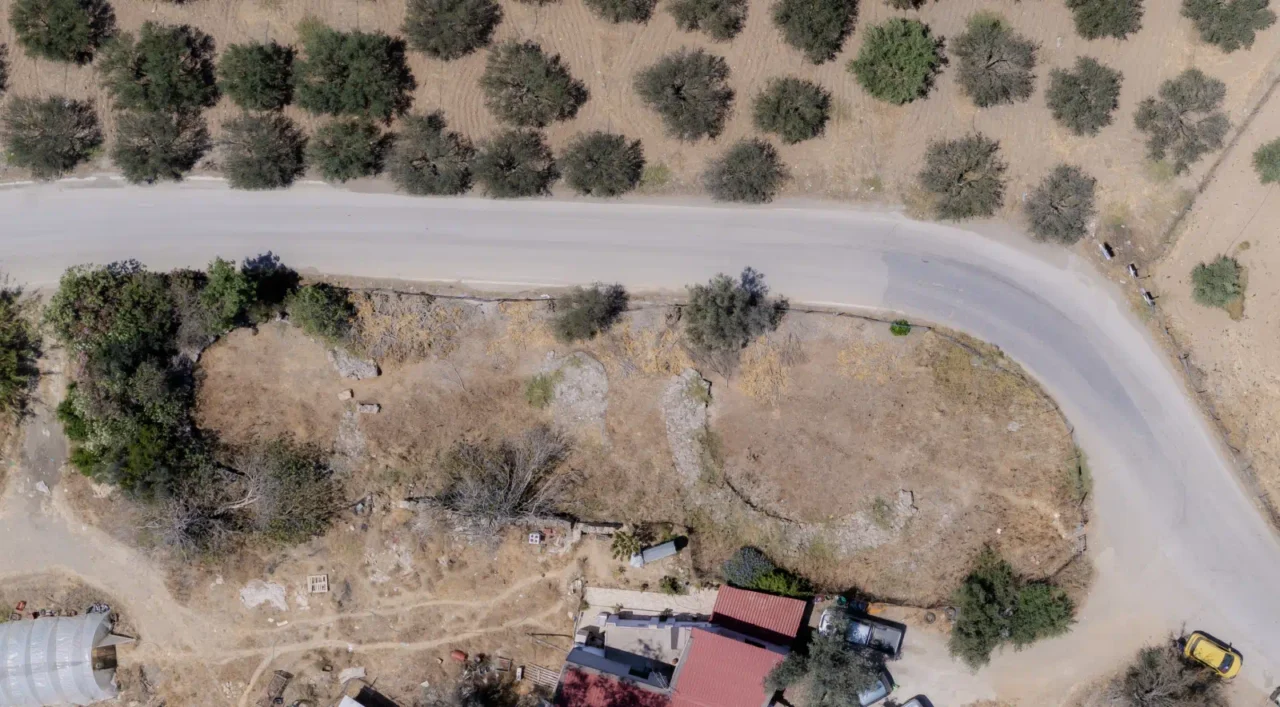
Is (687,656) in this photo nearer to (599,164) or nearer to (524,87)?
(599,164)

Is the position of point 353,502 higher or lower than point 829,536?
lower

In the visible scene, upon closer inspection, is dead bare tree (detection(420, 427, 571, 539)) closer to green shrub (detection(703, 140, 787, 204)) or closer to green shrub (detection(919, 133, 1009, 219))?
green shrub (detection(703, 140, 787, 204))

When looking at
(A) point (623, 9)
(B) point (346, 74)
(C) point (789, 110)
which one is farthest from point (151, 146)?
(C) point (789, 110)

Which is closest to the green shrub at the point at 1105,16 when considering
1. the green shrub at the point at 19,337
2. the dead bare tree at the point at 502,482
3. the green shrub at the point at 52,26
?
the dead bare tree at the point at 502,482

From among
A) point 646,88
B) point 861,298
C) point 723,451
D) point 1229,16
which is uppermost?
point 1229,16

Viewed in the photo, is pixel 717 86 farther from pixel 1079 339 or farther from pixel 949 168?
pixel 1079 339

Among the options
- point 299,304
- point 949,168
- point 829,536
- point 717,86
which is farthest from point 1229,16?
point 299,304

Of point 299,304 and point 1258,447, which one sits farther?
point 1258,447
